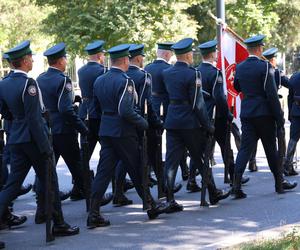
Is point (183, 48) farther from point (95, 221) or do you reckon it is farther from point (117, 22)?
point (117, 22)

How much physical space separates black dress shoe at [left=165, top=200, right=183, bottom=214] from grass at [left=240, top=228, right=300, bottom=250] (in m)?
2.35

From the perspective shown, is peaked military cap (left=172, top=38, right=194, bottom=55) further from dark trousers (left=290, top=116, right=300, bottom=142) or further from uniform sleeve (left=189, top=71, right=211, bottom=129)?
dark trousers (left=290, top=116, right=300, bottom=142)

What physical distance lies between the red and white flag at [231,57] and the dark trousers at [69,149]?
3368 millimetres

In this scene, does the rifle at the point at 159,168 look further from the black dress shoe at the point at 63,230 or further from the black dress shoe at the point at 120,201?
the black dress shoe at the point at 63,230

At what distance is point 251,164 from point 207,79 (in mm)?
2676

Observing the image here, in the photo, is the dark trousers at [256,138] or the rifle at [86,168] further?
the dark trousers at [256,138]

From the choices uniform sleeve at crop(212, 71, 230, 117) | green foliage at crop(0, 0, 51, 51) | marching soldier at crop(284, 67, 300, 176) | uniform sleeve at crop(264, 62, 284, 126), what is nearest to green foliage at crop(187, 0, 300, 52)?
green foliage at crop(0, 0, 51, 51)

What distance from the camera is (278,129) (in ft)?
30.2

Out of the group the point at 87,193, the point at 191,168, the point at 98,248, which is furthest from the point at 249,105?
the point at 98,248

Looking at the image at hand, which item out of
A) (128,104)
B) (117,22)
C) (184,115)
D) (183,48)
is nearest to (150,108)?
(184,115)

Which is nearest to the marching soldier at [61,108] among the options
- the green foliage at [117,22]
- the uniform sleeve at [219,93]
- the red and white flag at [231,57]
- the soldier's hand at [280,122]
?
the uniform sleeve at [219,93]

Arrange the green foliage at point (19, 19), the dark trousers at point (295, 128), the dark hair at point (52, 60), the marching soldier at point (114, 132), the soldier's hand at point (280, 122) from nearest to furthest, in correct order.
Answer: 1. the marching soldier at point (114, 132)
2. the dark hair at point (52, 60)
3. the soldier's hand at point (280, 122)
4. the dark trousers at point (295, 128)
5. the green foliage at point (19, 19)

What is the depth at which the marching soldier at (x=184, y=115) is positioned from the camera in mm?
8203

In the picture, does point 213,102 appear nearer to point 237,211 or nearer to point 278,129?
point 278,129
